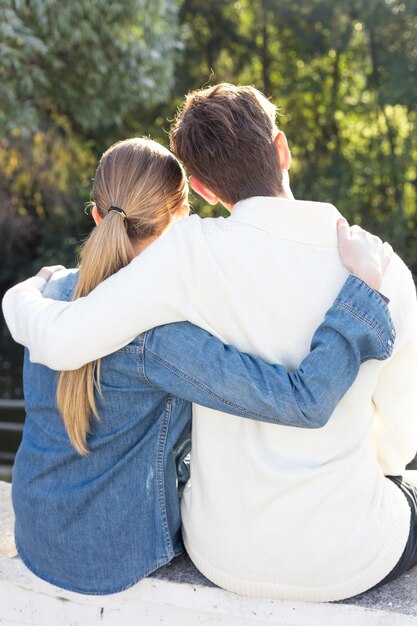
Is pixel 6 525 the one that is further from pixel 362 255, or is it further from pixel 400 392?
pixel 362 255

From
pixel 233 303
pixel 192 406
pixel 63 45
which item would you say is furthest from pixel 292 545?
pixel 63 45

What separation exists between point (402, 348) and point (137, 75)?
7411mm

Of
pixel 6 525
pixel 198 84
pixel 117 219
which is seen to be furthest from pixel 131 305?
pixel 198 84

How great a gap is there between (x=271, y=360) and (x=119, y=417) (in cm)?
33

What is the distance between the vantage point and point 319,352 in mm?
1396

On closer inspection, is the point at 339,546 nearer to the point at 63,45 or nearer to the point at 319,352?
the point at 319,352

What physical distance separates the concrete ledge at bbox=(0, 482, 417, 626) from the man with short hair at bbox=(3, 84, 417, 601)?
4cm

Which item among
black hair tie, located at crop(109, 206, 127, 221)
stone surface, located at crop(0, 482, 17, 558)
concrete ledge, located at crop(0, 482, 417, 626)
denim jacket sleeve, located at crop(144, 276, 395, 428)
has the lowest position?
stone surface, located at crop(0, 482, 17, 558)

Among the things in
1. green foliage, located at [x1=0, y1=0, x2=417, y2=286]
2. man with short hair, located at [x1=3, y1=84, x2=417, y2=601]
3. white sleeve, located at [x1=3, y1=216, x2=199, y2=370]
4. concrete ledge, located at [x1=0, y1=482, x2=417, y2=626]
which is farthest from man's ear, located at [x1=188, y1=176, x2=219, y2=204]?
green foliage, located at [x1=0, y1=0, x2=417, y2=286]

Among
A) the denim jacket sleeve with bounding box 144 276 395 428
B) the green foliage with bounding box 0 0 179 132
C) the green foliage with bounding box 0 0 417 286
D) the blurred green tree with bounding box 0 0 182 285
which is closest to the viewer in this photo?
the denim jacket sleeve with bounding box 144 276 395 428

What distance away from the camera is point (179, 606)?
1.64 m

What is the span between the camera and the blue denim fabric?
4.73 ft

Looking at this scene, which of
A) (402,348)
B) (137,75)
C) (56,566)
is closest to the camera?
(402,348)

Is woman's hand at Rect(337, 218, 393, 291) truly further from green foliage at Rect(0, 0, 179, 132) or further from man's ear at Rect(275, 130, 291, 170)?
green foliage at Rect(0, 0, 179, 132)
